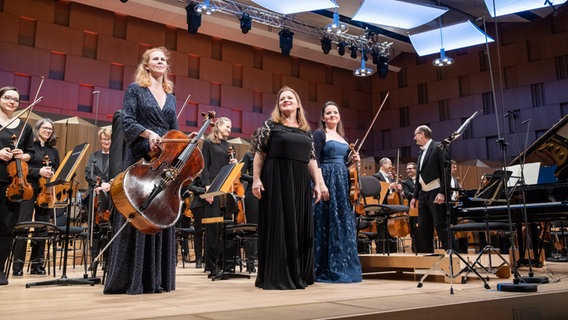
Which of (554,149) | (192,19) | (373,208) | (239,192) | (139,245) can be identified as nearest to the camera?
(139,245)

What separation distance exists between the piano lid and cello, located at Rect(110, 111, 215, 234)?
2.55 m

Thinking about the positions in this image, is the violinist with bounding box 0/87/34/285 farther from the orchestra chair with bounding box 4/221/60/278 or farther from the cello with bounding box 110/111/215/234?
the cello with bounding box 110/111/215/234

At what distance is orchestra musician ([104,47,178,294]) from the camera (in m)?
2.84

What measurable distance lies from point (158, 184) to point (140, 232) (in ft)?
1.50

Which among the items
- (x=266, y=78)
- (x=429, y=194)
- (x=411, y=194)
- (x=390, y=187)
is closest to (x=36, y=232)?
(x=429, y=194)

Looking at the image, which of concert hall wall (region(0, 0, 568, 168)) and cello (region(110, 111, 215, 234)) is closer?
cello (region(110, 111, 215, 234))

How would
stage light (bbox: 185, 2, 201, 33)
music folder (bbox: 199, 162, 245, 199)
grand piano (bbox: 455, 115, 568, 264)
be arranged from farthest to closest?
stage light (bbox: 185, 2, 201, 33)
grand piano (bbox: 455, 115, 568, 264)
music folder (bbox: 199, 162, 245, 199)

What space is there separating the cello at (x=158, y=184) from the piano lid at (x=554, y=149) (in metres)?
2.55

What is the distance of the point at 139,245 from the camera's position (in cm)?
287

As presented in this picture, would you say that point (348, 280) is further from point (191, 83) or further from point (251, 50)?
point (251, 50)

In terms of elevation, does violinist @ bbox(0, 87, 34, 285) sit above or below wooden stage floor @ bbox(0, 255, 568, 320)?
above

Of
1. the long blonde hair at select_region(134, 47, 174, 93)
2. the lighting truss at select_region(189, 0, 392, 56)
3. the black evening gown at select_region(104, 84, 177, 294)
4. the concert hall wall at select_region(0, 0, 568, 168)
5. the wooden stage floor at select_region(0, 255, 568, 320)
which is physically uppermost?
the lighting truss at select_region(189, 0, 392, 56)

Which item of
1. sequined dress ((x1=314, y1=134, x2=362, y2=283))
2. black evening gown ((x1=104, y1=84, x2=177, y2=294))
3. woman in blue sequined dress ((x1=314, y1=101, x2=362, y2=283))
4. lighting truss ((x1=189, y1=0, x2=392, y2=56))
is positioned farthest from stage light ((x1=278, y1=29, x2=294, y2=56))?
black evening gown ((x1=104, y1=84, x2=177, y2=294))

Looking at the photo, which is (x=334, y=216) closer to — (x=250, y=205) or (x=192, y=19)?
(x=250, y=205)
